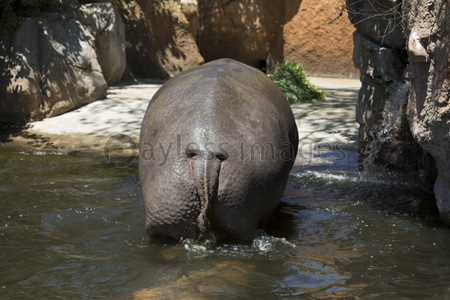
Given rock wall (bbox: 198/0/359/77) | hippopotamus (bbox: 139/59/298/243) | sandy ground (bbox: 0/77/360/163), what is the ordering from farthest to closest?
rock wall (bbox: 198/0/359/77), sandy ground (bbox: 0/77/360/163), hippopotamus (bbox: 139/59/298/243)

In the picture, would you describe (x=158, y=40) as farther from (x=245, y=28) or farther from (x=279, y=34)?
(x=279, y=34)

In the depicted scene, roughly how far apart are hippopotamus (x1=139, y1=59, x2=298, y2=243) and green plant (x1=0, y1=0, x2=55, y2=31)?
18.9 ft

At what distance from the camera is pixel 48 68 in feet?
30.9

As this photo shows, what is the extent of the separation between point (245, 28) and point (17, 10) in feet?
21.0

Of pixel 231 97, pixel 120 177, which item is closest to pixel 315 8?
pixel 120 177

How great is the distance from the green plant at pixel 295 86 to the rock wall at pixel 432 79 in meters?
5.15

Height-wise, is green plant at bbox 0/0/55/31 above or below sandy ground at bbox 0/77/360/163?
above

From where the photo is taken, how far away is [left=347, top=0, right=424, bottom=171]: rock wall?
6.61 m

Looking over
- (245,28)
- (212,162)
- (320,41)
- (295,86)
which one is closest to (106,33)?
(295,86)

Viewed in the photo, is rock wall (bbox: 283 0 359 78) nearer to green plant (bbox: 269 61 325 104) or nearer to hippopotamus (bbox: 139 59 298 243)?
green plant (bbox: 269 61 325 104)

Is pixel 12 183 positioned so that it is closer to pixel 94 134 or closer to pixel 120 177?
pixel 120 177

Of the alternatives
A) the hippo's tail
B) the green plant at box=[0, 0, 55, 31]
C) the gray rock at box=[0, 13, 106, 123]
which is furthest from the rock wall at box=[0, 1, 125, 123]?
the hippo's tail

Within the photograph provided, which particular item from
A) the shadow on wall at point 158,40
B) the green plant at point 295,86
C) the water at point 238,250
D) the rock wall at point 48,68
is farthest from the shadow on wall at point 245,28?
the water at point 238,250

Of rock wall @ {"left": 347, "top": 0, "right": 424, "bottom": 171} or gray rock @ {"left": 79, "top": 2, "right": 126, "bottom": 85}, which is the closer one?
rock wall @ {"left": 347, "top": 0, "right": 424, "bottom": 171}
